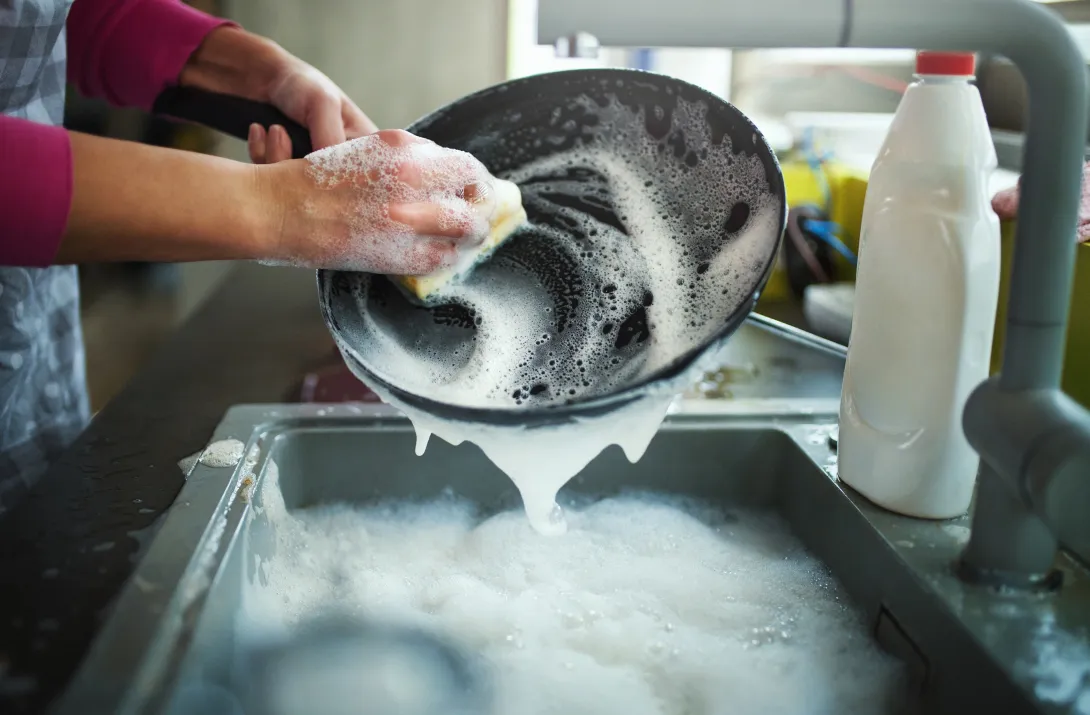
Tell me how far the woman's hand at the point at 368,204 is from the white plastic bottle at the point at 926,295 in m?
0.32

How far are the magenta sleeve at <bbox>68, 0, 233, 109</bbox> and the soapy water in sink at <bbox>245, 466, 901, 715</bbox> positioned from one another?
1.60 ft

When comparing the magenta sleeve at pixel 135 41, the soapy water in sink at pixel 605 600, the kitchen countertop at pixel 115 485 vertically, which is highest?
the magenta sleeve at pixel 135 41

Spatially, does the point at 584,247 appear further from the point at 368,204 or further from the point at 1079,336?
the point at 1079,336

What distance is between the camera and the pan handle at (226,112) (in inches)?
31.9

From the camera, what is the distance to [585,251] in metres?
0.79

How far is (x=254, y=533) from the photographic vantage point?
0.72m

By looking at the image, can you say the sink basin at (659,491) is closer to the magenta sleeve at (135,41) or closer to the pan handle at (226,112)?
the pan handle at (226,112)

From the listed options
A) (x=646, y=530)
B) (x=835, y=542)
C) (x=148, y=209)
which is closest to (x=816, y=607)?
(x=835, y=542)

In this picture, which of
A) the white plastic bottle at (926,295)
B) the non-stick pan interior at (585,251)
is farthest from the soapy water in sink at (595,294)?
the white plastic bottle at (926,295)

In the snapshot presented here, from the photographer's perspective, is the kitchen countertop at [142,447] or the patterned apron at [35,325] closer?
the kitchen countertop at [142,447]

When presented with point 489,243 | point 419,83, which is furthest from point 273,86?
point 419,83

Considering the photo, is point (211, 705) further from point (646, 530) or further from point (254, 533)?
point (646, 530)

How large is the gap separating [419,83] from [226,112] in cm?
128

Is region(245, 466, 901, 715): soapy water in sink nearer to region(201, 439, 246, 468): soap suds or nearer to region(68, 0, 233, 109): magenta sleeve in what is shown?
region(201, 439, 246, 468): soap suds
